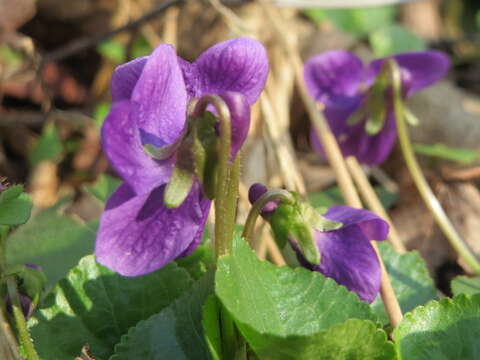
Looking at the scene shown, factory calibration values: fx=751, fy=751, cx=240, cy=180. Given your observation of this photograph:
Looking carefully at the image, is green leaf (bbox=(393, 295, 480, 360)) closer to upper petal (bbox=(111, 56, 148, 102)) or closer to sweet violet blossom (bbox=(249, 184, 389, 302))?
sweet violet blossom (bbox=(249, 184, 389, 302))

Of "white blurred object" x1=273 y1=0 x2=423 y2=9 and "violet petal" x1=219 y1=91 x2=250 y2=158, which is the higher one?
"violet petal" x1=219 y1=91 x2=250 y2=158

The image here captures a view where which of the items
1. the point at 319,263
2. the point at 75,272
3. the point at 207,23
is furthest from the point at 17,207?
the point at 207,23

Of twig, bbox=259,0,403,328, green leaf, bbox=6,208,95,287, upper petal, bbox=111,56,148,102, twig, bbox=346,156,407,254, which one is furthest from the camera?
twig, bbox=346,156,407,254

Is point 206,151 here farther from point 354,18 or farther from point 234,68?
point 354,18

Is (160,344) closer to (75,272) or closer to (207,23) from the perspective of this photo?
(75,272)

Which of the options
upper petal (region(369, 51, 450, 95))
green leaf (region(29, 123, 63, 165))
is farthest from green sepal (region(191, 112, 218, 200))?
green leaf (region(29, 123, 63, 165))

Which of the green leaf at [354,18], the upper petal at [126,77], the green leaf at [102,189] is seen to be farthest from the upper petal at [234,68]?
the green leaf at [354,18]

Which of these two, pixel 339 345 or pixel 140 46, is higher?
pixel 339 345

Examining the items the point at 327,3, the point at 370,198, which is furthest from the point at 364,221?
the point at 327,3

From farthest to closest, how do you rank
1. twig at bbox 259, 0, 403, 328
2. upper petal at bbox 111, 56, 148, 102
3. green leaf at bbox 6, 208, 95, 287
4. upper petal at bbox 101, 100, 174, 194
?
green leaf at bbox 6, 208, 95, 287
twig at bbox 259, 0, 403, 328
upper petal at bbox 111, 56, 148, 102
upper petal at bbox 101, 100, 174, 194
